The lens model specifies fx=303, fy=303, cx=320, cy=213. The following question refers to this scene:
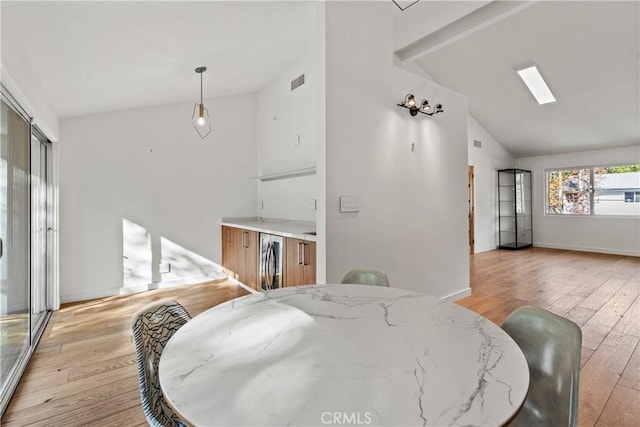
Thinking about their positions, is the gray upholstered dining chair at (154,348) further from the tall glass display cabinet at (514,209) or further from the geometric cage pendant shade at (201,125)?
the tall glass display cabinet at (514,209)

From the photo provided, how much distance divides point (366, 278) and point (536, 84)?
5584 mm

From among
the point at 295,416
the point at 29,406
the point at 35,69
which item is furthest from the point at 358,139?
the point at 29,406

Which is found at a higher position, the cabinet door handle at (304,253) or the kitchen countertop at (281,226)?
the kitchen countertop at (281,226)

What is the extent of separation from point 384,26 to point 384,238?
198 cm

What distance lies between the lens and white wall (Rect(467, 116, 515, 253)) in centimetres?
693

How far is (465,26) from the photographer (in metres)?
4.13

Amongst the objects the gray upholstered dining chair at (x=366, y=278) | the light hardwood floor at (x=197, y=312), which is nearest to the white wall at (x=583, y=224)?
the light hardwood floor at (x=197, y=312)

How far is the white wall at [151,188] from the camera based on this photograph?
12.2 feet

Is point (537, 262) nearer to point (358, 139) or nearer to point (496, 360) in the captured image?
point (358, 139)

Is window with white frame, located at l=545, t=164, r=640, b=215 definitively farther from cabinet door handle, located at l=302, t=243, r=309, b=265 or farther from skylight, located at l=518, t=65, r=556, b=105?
cabinet door handle, located at l=302, t=243, r=309, b=265

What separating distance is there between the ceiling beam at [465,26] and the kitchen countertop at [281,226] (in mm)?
3308

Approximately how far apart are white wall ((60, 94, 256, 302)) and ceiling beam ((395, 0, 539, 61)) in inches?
111

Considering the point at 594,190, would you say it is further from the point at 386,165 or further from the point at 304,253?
the point at 304,253

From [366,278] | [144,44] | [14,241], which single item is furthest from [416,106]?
[14,241]
